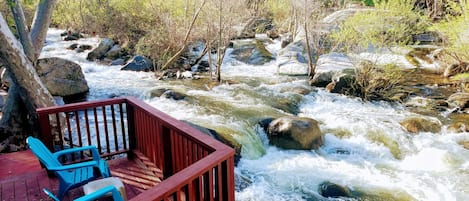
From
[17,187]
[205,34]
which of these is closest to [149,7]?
[205,34]

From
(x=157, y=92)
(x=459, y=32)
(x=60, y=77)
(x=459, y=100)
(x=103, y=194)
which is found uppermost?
(x=459, y=32)

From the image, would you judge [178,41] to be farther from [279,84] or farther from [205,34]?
[279,84]

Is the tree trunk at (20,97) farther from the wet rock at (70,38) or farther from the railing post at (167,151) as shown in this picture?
the wet rock at (70,38)

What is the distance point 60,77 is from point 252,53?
8634mm

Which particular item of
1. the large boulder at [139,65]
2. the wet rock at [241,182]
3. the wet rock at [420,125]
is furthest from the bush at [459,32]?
the large boulder at [139,65]

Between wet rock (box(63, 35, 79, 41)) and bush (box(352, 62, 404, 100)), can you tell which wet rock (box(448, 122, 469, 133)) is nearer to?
bush (box(352, 62, 404, 100))

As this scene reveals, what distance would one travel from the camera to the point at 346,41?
34.8 feet

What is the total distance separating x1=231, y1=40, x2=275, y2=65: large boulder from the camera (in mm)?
15844

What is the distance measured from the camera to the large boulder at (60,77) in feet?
33.4

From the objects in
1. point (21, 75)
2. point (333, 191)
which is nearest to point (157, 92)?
point (21, 75)

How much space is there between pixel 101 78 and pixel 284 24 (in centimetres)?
1172

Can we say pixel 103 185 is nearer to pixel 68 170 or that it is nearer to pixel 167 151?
pixel 68 170

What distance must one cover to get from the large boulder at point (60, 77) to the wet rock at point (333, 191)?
307 inches

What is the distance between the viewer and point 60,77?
10.4 meters
